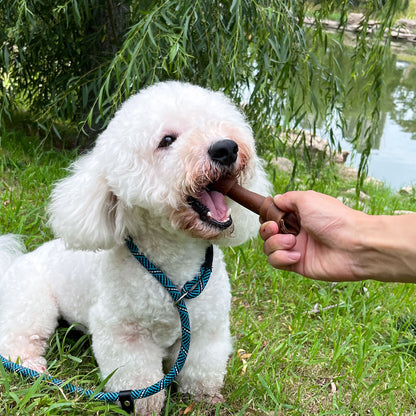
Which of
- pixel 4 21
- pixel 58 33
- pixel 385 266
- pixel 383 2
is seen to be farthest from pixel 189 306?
pixel 4 21

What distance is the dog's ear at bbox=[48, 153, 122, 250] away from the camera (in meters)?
1.82

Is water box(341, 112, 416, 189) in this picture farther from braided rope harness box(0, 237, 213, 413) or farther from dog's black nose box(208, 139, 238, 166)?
dog's black nose box(208, 139, 238, 166)

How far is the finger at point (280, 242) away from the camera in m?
1.55

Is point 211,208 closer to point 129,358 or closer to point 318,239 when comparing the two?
point 318,239

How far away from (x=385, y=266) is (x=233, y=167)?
1.94 ft

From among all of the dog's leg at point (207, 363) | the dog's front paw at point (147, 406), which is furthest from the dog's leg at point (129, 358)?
the dog's leg at point (207, 363)

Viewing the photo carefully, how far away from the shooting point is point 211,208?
1709 mm

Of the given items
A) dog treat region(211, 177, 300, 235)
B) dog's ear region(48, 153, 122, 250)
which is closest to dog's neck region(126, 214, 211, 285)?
dog's ear region(48, 153, 122, 250)

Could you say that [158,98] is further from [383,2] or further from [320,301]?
[383,2]

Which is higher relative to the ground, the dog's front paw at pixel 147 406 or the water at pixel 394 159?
the dog's front paw at pixel 147 406

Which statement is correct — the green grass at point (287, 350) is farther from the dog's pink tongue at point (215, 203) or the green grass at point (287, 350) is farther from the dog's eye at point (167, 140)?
the dog's eye at point (167, 140)

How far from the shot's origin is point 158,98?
5.91 ft

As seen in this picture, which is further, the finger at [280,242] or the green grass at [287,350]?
the green grass at [287,350]

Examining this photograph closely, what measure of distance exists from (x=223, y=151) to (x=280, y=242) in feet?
1.18
